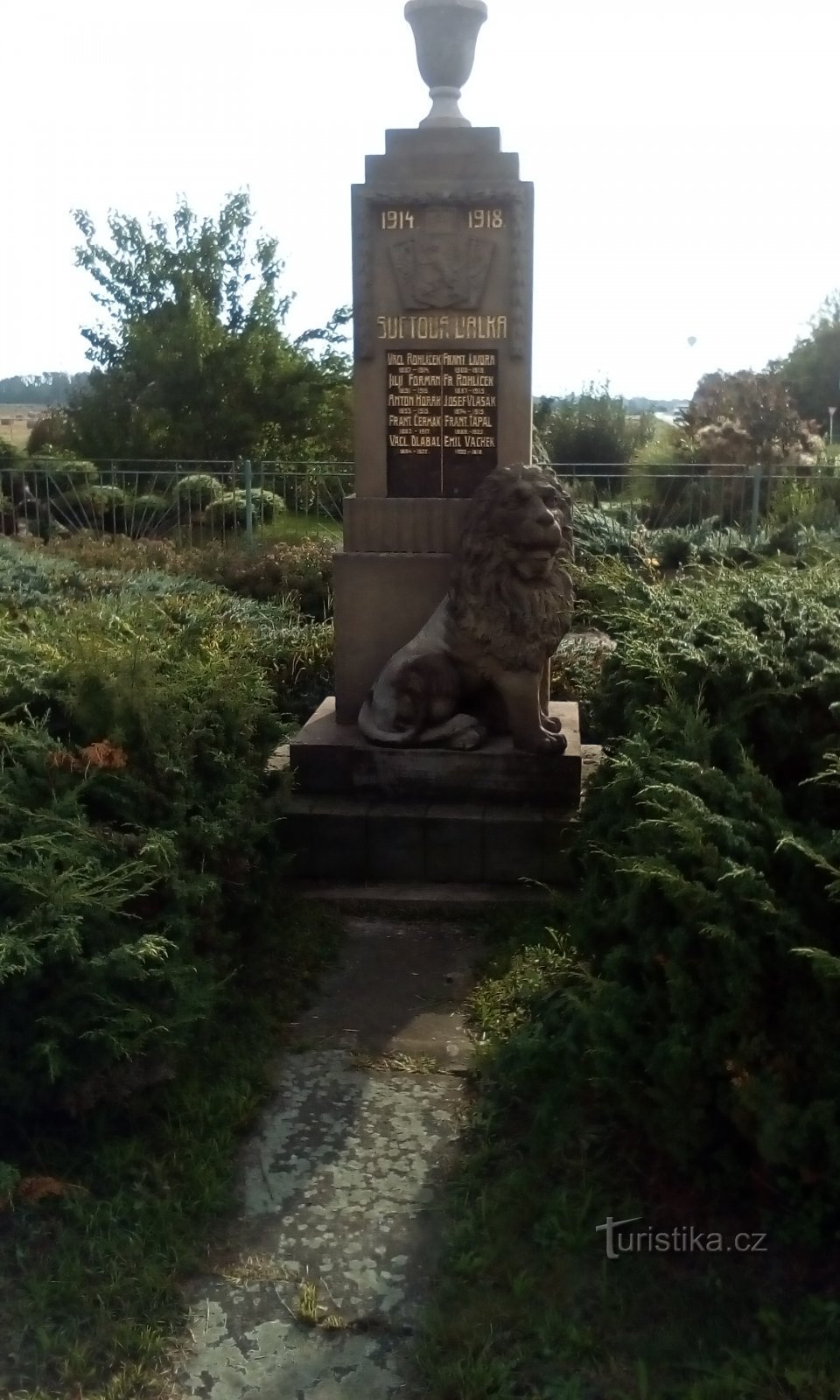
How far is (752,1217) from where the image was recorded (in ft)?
8.30

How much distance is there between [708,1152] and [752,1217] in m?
0.16

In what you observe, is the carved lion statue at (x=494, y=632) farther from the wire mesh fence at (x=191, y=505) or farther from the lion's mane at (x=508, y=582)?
Result: the wire mesh fence at (x=191, y=505)

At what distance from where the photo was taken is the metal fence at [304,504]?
1252 centimetres

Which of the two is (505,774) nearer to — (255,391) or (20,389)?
(255,391)

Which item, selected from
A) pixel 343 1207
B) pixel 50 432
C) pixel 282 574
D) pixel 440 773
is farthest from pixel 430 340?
pixel 50 432

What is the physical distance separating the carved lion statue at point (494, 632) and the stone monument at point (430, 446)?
0.24 feet

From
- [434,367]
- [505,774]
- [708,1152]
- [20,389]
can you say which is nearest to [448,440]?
[434,367]

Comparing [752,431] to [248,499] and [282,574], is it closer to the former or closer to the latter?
[248,499]

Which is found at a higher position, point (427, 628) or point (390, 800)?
point (427, 628)

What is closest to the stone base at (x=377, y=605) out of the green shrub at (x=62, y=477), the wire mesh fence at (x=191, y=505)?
the wire mesh fence at (x=191, y=505)

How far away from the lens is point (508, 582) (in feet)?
15.5

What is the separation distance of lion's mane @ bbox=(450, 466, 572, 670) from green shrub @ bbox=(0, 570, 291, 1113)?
965mm

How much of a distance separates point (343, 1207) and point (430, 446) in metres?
3.40

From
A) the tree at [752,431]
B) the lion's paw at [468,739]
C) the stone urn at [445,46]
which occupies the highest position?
the stone urn at [445,46]
